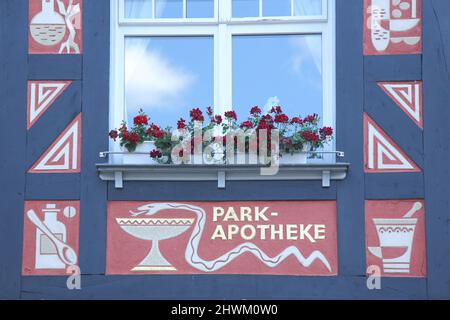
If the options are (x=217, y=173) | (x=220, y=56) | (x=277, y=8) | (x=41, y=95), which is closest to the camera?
(x=217, y=173)

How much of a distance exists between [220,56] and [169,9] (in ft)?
2.13

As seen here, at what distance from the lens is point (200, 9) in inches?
328

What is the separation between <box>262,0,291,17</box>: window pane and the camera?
831cm

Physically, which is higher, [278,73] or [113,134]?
[278,73]

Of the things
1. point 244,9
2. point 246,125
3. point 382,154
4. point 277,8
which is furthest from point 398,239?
point 244,9

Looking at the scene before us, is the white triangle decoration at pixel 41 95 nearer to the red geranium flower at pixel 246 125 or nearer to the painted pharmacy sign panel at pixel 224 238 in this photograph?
the painted pharmacy sign panel at pixel 224 238

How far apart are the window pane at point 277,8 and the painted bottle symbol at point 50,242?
99.1 inches

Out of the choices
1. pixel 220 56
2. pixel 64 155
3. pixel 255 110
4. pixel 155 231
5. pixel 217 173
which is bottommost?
pixel 155 231

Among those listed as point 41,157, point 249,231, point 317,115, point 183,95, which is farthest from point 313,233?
point 41,157

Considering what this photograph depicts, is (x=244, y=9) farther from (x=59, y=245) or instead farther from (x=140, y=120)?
(x=59, y=245)

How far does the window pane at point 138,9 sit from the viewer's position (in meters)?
8.33

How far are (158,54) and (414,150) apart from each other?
2401mm

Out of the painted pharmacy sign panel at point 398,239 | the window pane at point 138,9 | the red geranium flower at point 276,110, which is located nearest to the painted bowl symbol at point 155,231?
the red geranium flower at point 276,110
